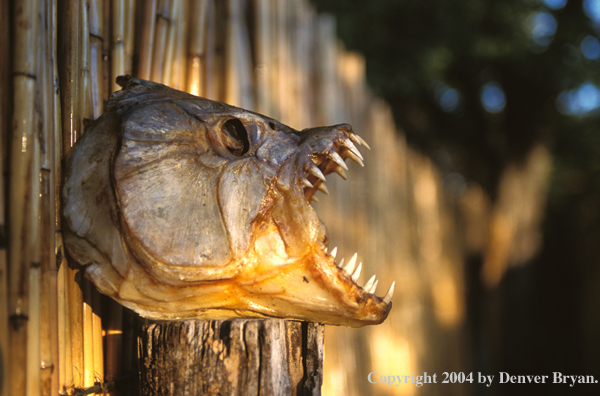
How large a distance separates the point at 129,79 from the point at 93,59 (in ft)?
0.69

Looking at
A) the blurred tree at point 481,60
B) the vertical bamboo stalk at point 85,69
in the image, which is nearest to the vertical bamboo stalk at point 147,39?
the vertical bamboo stalk at point 85,69

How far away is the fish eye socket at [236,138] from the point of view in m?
1.50

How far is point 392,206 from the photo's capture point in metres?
4.50

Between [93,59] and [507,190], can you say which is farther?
[507,190]

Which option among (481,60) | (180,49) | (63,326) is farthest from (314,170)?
(481,60)

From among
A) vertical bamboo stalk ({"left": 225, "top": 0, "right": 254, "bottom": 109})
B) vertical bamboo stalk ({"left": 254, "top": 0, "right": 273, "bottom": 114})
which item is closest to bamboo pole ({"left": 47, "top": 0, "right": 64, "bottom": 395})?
vertical bamboo stalk ({"left": 225, "top": 0, "right": 254, "bottom": 109})

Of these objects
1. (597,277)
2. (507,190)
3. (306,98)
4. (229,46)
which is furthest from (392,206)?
(597,277)

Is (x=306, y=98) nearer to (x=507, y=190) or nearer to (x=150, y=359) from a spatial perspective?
(x=150, y=359)

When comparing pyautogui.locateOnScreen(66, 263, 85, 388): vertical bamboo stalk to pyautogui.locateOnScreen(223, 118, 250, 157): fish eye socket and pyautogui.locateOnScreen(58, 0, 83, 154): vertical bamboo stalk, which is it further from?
pyautogui.locateOnScreen(223, 118, 250, 157): fish eye socket

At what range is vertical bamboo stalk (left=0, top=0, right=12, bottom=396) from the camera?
3.88 feet

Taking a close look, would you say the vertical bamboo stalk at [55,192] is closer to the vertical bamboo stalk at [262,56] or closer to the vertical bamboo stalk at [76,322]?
the vertical bamboo stalk at [76,322]

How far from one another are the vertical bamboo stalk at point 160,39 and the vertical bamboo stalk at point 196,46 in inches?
6.4

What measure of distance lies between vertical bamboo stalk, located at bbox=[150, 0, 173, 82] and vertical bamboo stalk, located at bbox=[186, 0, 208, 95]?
16 cm

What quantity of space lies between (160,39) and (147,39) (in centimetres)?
7
